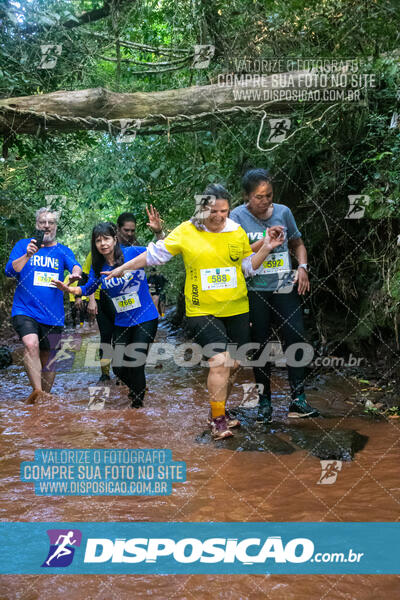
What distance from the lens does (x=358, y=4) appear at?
19.4ft

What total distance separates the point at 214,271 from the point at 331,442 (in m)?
1.47

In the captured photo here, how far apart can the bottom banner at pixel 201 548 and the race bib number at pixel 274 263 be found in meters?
2.29

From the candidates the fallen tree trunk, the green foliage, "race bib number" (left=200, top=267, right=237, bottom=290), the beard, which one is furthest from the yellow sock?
the fallen tree trunk

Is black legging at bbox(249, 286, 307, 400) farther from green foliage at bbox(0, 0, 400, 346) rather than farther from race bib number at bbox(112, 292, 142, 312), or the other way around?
race bib number at bbox(112, 292, 142, 312)

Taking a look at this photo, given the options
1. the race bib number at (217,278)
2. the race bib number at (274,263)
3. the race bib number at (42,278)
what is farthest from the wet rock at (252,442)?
the race bib number at (42,278)

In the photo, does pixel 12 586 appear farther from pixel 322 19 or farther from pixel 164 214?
pixel 164 214

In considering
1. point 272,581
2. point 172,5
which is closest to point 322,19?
point 172,5

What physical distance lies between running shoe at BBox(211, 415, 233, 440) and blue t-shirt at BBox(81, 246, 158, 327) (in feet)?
4.64

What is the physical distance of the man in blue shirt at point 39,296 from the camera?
19.0ft

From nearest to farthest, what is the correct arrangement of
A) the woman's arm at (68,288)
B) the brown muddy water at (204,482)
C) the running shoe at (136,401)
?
the brown muddy water at (204,482) < the woman's arm at (68,288) < the running shoe at (136,401)

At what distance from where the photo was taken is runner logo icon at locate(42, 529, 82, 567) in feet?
9.01

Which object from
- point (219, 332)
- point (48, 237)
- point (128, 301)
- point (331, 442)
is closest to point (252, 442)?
point (331, 442)

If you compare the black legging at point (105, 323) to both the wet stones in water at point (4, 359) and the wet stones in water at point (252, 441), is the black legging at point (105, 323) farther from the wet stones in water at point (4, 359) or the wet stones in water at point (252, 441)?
the wet stones in water at point (4, 359)

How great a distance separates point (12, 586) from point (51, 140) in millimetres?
7361
